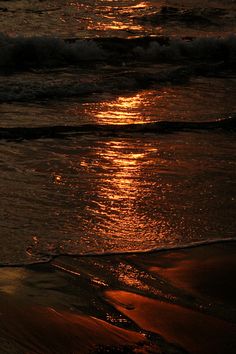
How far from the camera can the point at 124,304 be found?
392 centimetres

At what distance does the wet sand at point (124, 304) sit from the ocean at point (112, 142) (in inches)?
8.6

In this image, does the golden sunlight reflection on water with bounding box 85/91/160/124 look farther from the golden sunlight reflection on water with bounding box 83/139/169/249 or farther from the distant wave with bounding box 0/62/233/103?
the golden sunlight reflection on water with bounding box 83/139/169/249

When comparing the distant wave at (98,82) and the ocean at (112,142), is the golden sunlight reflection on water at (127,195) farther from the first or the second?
the distant wave at (98,82)

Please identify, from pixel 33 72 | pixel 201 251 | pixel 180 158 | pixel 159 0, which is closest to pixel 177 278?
pixel 201 251

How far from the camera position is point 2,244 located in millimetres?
4684

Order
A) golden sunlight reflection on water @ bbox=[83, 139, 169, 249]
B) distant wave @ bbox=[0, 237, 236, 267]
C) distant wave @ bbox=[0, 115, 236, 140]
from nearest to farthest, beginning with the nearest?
distant wave @ bbox=[0, 237, 236, 267] < golden sunlight reflection on water @ bbox=[83, 139, 169, 249] < distant wave @ bbox=[0, 115, 236, 140]

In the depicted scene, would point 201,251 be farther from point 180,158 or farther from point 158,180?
point 180,158

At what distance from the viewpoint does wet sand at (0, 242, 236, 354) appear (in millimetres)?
3516

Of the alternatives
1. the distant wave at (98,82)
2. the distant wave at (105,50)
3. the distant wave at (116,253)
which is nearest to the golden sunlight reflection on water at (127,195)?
the distant wave at (116,253)

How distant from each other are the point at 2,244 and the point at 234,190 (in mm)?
2083

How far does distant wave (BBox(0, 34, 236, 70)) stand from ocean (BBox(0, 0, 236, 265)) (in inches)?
1.0

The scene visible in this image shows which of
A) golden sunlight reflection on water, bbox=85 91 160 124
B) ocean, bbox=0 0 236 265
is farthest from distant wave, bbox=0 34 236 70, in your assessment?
golden sunlight reflection on water, bbox=85 91 160 124

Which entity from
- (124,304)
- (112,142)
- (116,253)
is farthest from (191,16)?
(124,304)

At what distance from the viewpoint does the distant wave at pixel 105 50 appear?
13.9 meters
